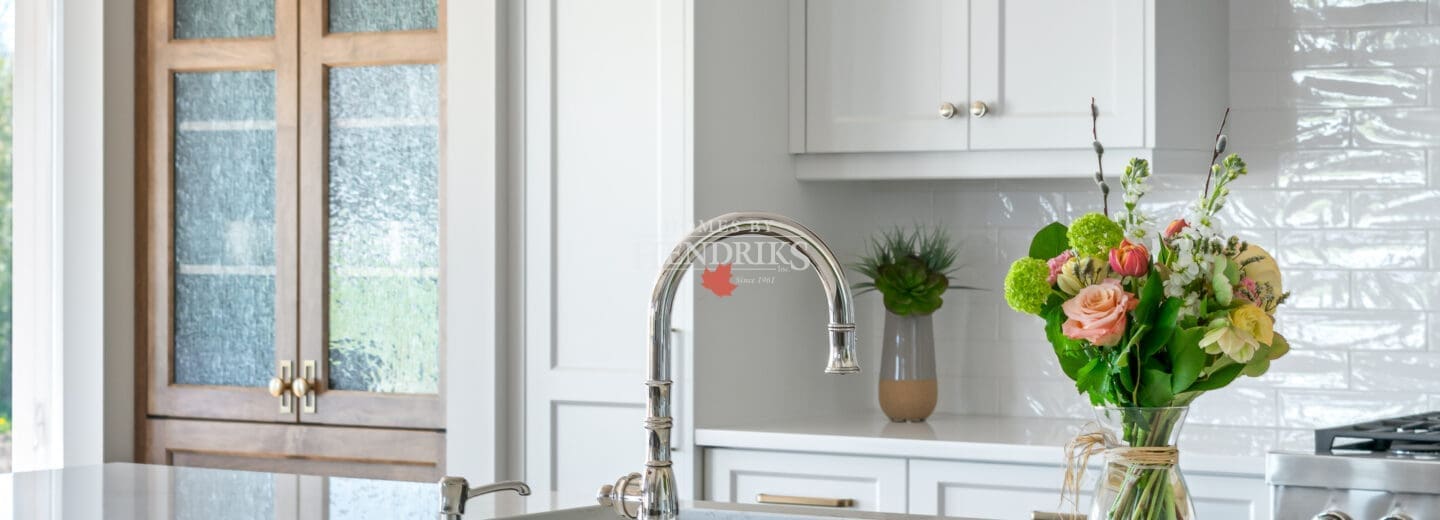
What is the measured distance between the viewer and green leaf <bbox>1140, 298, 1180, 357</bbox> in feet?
4.34

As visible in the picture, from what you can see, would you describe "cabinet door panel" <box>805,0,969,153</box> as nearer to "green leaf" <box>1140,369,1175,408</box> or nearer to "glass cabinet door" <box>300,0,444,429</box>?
"glass cabinet door" <box>300,0,444,429</box>

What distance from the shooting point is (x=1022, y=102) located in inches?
118

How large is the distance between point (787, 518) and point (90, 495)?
0.88 metres

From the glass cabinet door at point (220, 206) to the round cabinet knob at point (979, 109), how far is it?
143 cm

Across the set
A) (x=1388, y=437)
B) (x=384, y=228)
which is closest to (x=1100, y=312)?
(x=1388, y=437)

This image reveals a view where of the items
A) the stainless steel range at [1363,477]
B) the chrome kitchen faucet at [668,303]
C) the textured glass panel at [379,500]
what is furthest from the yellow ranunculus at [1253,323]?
the stainless steel range at [1363,477]

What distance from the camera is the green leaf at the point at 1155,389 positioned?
4.44ft

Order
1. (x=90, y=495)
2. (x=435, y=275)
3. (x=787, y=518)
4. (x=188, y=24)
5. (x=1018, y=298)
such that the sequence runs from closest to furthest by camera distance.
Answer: (x=1018, y=298)
(x=787, y=518)
(x=90, y=495)
(x=435, y=275)
(x=188, y=24)

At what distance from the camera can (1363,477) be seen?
2.27 meters

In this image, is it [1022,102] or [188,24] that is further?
[188,24]

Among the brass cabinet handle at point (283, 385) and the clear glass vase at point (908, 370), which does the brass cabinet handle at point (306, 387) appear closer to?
the brass cabinet handle at point (283, 385)

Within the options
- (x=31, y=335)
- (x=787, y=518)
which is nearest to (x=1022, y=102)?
(x=787, y=518)

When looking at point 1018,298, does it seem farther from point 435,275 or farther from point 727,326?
point 435,275

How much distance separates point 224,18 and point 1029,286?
8.13ft
